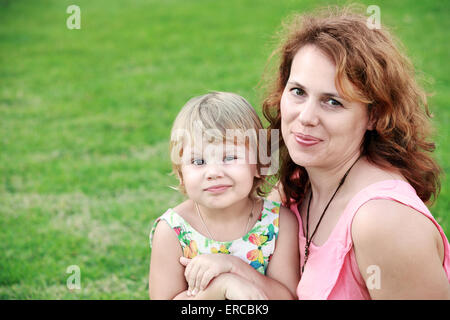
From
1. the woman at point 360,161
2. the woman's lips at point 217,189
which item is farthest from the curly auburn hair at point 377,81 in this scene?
the woman's lips at point 217,189

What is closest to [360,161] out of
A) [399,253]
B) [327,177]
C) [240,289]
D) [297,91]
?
[327,177]

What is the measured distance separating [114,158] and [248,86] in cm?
269

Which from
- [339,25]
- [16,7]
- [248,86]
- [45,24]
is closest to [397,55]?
[339,25]

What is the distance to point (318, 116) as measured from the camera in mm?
2377

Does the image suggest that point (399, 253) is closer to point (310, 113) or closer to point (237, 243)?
point (310, 113)

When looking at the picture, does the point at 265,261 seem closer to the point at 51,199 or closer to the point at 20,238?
the point at 20,238

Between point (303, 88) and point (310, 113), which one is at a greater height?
point (303, 88)

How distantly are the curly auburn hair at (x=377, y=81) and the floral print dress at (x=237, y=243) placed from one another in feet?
2.16

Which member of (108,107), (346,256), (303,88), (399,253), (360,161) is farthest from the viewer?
(108,107)

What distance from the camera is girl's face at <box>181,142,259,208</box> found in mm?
2479

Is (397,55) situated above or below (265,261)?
above

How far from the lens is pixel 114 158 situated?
5996 millimetres

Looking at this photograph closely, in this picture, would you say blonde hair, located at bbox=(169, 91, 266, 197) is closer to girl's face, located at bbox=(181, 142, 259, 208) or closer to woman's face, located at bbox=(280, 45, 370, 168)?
girl's face, located at bbox=(181, 142, 259, 208)

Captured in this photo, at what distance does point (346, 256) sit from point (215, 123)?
0.87 m
